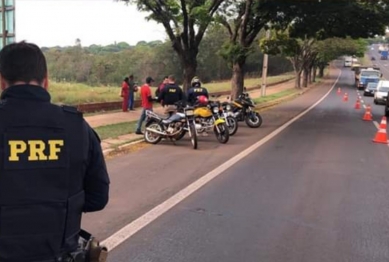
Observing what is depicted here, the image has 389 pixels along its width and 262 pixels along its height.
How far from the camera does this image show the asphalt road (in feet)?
16.9

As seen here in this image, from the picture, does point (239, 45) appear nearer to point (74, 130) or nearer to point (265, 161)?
point (265, 161)

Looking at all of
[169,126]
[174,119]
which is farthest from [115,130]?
[174,119]

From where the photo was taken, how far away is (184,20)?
71.9 ft

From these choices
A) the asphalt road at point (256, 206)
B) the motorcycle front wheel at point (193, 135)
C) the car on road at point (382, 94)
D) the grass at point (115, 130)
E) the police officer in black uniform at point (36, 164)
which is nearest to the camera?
the police officer in black uniform at point (36, 164)

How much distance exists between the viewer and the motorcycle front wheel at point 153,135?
523 inches

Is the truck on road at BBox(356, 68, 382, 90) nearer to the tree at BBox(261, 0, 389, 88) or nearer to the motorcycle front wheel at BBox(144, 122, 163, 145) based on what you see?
the tree at BBox(261, 0, 389, 88)

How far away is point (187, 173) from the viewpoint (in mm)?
9109

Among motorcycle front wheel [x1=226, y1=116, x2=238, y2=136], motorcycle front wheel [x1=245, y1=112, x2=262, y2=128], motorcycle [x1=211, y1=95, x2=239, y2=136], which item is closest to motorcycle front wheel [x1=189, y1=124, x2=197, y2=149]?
motorcycle [x1=211, y1=95, x2=239, y2=136]

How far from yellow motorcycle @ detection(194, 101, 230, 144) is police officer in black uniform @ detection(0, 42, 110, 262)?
1116cm

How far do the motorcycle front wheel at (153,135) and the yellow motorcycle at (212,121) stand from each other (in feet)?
3.70

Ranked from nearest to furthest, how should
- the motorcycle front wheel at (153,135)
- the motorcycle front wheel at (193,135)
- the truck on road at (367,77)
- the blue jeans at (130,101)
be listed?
the motorcycle front wheel at (193,135) → the motorcycle front wheel at (153,135) → the blue jeans at (130,101) → the truck on road at (367,77)

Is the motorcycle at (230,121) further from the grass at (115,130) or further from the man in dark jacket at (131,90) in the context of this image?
the man in dark jacket at (131,90)

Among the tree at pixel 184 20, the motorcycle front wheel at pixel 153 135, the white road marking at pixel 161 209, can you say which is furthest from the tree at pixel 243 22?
the white road marking at pixel 161 209

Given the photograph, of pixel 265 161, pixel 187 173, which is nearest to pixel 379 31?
pixel 265 161
